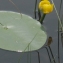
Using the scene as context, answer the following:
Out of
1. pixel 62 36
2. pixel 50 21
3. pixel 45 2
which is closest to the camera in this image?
pixel 45 2

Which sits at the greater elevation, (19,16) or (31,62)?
(19,16)

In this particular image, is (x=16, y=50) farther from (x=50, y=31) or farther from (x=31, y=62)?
(x=50, y=31)

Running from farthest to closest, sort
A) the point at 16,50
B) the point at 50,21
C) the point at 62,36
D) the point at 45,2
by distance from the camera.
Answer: the point at 50,21
the point at 62,36
the point at 45,2
the point at 16,50

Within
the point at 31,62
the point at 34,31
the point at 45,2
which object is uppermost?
the point at 45,2

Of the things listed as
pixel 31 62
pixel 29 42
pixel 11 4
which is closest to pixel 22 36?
pixel 29 42

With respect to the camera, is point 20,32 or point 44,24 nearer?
point 20,32

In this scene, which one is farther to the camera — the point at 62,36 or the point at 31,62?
the point at 62,36
